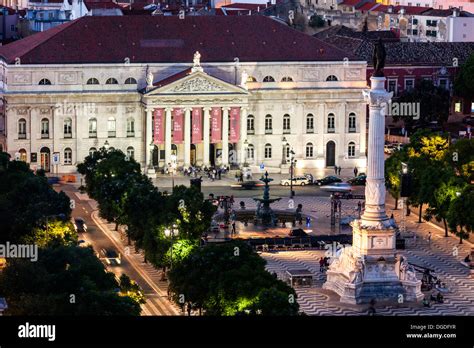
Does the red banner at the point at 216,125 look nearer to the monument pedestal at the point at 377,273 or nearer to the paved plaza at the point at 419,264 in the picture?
the paved plaza at the point at 419,264

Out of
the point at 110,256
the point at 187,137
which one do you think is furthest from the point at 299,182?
the point at 110,256

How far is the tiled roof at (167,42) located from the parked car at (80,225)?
92.4 ft

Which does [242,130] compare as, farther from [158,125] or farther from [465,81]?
[465,81]

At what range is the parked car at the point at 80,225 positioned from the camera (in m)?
104

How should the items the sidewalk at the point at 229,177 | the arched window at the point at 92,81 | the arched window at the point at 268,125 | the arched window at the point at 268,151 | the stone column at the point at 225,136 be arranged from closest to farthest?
the sidewalk at the point at 229,177
the arched window at the point at 92,81
the stone column at the point at 225,136
the arched window at the point at 268,151
the arched window at the point at 268,125

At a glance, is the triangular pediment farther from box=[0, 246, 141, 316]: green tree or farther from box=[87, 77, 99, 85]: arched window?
box=[0, 246, 141, 316]: green tree

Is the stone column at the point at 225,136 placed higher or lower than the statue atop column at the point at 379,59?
lower

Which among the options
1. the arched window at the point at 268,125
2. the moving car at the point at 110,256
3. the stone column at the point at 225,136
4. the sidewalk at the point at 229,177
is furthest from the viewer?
the arched window at the point at 268,125

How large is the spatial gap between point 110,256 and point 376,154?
68.5ft

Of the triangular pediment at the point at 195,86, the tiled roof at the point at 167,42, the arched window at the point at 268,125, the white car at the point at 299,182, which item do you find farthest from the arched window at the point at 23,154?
the white car at the point at 299,182

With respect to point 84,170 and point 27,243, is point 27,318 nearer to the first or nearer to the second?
point 27,243

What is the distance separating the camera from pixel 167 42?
137 meters

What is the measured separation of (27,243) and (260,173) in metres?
54.7

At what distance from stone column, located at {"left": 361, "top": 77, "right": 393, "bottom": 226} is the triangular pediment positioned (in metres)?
53.4
